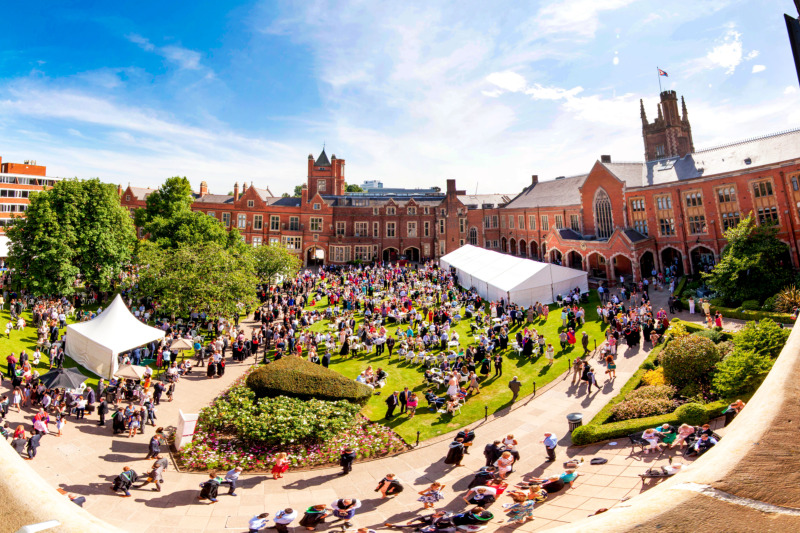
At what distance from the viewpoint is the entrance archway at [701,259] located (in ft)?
120

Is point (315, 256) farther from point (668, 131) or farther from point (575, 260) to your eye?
point (668, 131)

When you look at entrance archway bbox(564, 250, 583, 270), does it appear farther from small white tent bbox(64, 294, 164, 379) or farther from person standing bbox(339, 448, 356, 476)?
small white tent bbox(64, 294, 164, 379)

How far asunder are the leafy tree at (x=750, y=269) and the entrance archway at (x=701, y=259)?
680 cm

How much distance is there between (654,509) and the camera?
1825 mm

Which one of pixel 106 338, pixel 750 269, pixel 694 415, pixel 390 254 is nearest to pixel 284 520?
pixel 694 415

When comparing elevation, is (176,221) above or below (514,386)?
above

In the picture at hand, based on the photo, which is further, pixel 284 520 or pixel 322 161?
pixel 322 161

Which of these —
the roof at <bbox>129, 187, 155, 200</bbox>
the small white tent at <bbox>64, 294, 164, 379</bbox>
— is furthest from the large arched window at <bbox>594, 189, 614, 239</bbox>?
the roof at <bbox>129, 187, 155, 200</bbox>

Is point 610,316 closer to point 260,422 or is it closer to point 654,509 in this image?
point 260,422

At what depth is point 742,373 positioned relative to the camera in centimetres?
1354

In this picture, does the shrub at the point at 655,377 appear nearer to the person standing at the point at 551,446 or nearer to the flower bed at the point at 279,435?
the person standing at the point at 551,446

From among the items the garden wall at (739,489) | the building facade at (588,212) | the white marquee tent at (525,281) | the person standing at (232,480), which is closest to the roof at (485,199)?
the building facade at (588,212)

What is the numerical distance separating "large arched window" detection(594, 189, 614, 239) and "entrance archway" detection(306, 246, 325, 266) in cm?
3833

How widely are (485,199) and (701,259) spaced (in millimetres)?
39920
